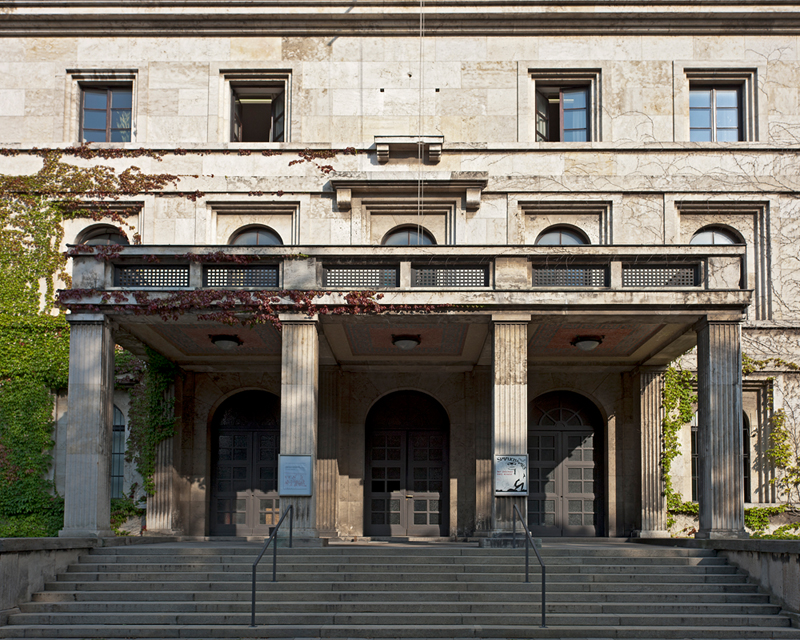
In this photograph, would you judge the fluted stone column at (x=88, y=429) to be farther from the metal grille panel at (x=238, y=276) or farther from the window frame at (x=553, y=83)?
the window frame at (x=553, y=83)

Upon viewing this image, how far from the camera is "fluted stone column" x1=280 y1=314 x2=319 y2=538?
16.2m

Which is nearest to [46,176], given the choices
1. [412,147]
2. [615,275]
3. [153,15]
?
[153,15]

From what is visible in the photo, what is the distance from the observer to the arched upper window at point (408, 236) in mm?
22672

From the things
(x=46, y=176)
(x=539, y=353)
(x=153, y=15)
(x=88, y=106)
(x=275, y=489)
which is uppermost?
(x=153, y=15)

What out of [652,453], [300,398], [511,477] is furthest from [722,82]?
[300,398]

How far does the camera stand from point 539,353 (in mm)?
20766

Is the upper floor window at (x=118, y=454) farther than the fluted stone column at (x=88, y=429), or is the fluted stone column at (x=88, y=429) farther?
the upper floor window at (x=118, y=454)

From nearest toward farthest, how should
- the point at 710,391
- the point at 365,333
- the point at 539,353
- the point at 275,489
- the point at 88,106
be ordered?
the point at 710,391
the point at 365,333
the point at 539,353
the point at 275,489
the point at 88,106

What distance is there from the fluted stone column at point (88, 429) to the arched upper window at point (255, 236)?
21.0 feet

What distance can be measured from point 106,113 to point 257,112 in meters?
3.90

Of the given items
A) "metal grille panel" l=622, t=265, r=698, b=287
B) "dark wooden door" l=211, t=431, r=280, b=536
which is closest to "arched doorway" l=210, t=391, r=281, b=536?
"dark wooden door" l=211, t=431, r=280, b=536

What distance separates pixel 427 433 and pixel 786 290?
30.9 feet

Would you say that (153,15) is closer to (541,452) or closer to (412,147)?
(412,147)

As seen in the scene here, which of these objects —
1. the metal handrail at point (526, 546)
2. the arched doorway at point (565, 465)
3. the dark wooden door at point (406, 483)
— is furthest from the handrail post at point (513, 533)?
the dark wooden door at point (406, 483)
